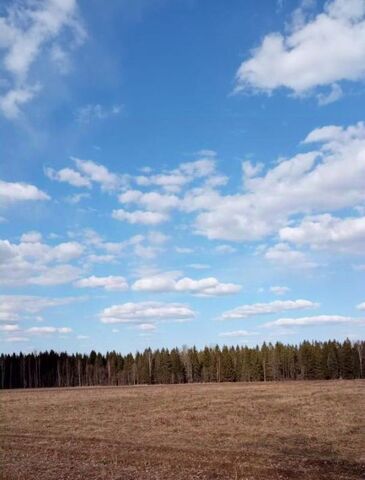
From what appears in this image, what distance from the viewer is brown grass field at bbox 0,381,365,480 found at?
18688 mm

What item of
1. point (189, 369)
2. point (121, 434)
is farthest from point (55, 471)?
point (189, 369)

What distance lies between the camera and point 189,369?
6038 inches

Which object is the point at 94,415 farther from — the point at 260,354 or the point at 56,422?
the point at 260,354

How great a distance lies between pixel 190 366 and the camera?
152875 millimetres

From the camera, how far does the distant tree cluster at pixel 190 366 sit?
139 metres

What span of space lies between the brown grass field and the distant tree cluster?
94.0 m

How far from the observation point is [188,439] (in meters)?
27.1

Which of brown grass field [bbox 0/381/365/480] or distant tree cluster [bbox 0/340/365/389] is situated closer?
brown grass field [bbox 0/381/365/480]

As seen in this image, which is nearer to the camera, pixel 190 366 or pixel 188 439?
pixel 188 439

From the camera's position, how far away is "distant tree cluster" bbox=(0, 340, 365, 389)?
139250 mm

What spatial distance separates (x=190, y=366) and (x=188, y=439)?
128441 millimetres

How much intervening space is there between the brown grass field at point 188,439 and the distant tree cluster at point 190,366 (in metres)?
94.0

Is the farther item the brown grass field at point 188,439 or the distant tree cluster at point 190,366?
Answer: the distant tree cluster at point 190,366

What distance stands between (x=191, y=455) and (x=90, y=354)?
157661 mm
